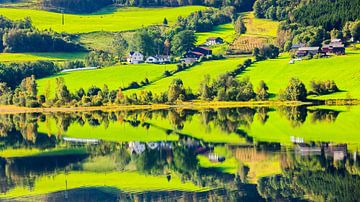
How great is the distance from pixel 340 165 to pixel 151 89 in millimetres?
64162

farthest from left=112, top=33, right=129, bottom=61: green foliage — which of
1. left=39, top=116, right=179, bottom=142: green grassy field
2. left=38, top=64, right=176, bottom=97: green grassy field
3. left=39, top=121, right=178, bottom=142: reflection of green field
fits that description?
left=39, top=121, right=178, bottom=142: reflection of green field

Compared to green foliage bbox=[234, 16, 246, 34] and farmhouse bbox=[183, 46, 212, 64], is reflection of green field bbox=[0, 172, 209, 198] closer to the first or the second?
farmhouse bbox=[183, 46, 212, 64]

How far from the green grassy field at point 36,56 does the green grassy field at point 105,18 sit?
13.9m

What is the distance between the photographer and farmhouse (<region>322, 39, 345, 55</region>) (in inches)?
4481

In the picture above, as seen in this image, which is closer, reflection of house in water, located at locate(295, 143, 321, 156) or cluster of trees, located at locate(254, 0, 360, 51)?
reflection of house in water, located at locate(295, 143, 321, 156)

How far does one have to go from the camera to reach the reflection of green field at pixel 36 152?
5512cm

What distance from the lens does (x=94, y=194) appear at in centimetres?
3947

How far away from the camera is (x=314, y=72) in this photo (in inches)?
4087

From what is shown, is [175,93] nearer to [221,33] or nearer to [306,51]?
[306,51]

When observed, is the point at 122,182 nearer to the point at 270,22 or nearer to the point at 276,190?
the point at 276,190

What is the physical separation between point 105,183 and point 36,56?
96.0 meters

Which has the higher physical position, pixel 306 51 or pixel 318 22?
pixel 318 22

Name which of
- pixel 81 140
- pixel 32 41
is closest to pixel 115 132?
pixel 81 140

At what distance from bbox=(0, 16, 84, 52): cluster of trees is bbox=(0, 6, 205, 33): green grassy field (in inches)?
383
